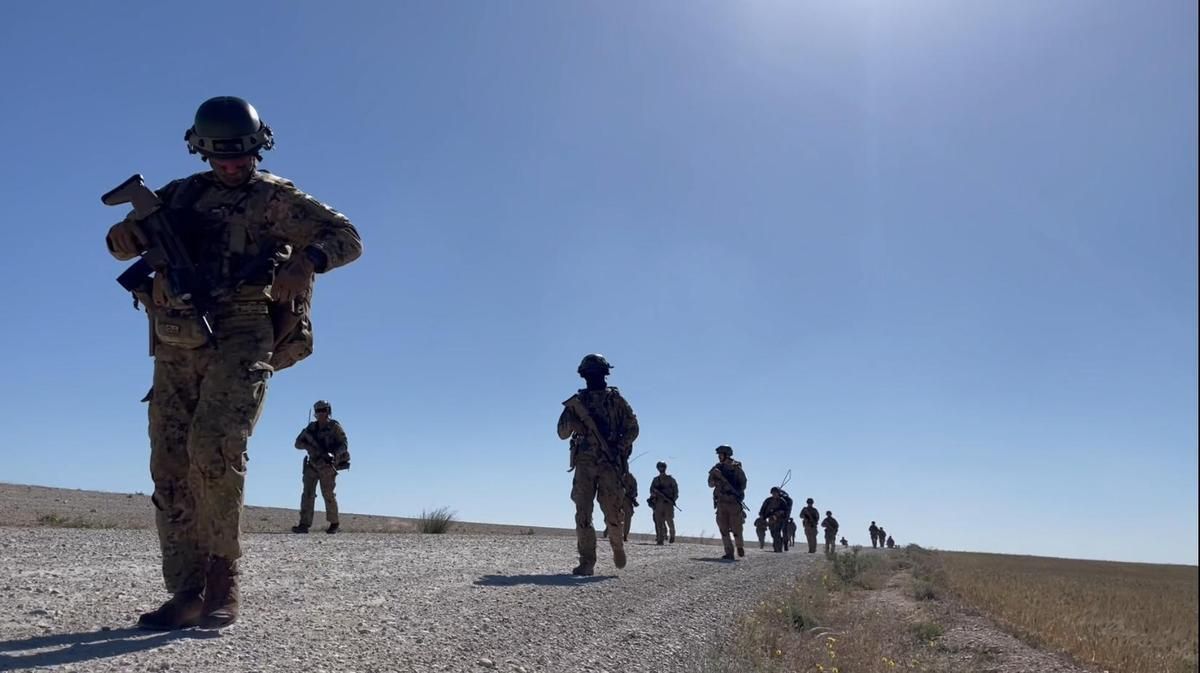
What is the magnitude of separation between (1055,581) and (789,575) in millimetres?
8512

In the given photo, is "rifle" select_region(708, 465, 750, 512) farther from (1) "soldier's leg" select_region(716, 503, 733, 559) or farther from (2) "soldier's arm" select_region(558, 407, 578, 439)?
(2) "soldier's arm" select_region(558, 407, 578, 439)

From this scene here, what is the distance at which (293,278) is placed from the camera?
441 cm

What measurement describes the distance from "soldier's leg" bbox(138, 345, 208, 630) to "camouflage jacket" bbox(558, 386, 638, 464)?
690 centimetres

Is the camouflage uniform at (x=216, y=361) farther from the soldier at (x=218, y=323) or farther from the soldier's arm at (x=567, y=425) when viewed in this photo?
the soldier's arm at (x=567, y=425)

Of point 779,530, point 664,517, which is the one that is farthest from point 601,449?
point 779,530

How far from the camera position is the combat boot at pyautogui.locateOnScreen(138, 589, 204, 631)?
418 centimetres

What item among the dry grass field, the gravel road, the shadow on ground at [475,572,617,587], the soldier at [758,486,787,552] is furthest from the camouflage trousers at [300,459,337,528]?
the soldier at [758,486,787,552]

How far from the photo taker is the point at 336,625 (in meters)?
4.73

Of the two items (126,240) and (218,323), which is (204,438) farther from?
(126,240)

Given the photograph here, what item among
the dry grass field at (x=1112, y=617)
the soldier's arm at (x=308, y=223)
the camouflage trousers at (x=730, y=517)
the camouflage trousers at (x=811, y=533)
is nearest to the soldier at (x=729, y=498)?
the camouflage trousers at (x=730, y=517)

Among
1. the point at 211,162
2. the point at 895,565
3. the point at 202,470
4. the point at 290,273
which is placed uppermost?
the point at 211,162

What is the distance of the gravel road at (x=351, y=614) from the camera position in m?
3.79

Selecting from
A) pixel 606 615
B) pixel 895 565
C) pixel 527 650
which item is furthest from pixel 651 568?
pixel 895 565

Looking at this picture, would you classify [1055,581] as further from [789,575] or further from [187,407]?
[187,407]
